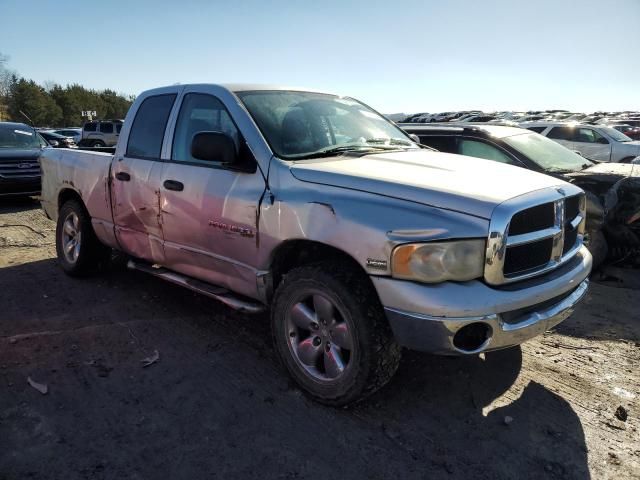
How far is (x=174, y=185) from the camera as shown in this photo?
12.5ft

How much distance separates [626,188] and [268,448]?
16.5 ft

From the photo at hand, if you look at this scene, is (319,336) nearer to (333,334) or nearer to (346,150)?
(333,334)

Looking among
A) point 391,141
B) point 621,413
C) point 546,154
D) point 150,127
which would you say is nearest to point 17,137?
point 150,127

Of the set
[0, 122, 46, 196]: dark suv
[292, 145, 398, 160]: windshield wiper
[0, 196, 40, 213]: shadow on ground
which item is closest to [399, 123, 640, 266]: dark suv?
[292, 145, 398, 160]: windshield wiper

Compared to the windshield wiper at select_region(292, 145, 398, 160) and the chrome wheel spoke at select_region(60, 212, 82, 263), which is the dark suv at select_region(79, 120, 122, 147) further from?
the windshield wiper at select_region(292, 145, 398, 160)

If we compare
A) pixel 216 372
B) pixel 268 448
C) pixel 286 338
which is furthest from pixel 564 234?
pixel 216 372

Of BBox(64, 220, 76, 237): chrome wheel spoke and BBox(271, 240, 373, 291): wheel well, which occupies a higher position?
BBox(271, 240, 373, 291): wheel well

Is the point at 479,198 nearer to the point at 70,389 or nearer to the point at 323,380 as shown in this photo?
the point at 323,380

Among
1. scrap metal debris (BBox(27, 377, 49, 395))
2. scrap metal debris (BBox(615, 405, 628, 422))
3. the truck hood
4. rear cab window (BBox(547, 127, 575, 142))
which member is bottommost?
scrap metal debris (BBox(615, 405, 628, 422))

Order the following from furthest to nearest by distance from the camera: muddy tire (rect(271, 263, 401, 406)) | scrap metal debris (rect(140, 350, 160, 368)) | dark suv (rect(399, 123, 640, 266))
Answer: dark suv (rect(399, 123, 640, 266)) < scrap metal debris (rect(140, 350, 160, 368)) < muddy tire (rect(271, 263, 401, 406))

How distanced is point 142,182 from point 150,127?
52cm

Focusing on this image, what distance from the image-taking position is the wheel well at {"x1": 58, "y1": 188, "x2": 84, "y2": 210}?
543cm

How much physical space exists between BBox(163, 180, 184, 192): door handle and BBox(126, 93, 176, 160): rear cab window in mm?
351

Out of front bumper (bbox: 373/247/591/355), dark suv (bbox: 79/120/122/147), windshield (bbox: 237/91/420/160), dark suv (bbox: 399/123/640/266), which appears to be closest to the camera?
front bumper (bbox: 373/247/591/355)
